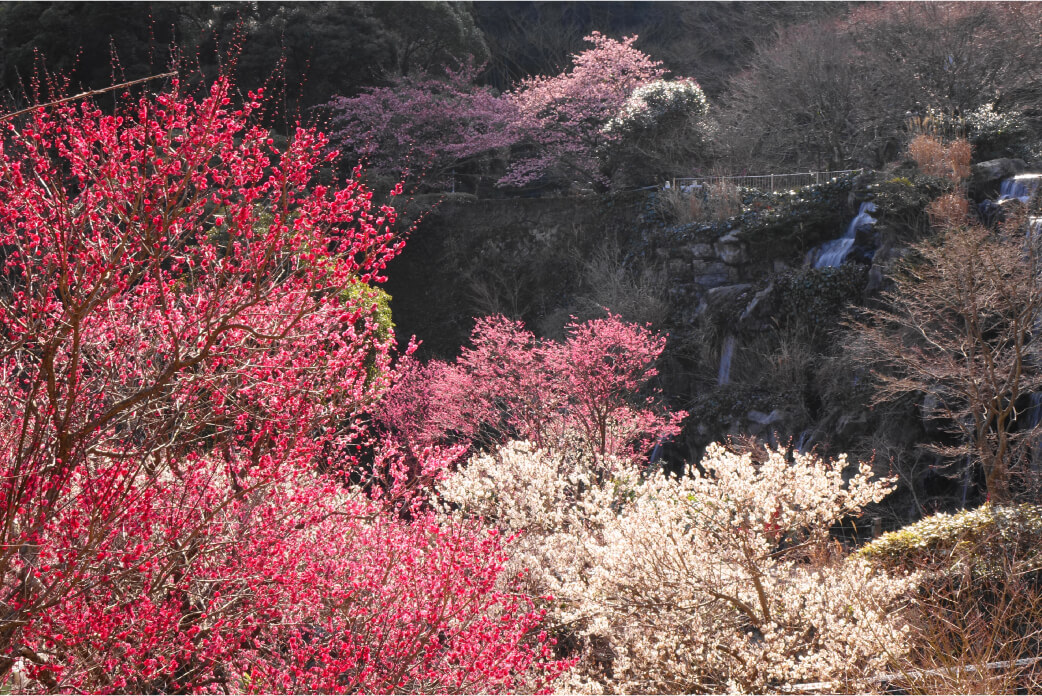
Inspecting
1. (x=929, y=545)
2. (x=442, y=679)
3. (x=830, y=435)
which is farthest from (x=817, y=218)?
(x=442, y=679)

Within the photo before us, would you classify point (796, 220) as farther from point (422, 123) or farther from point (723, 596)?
point (723, 596)

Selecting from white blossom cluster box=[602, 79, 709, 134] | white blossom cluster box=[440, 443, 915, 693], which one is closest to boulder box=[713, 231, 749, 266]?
white blossom cluster box=[602, 79, 709, 134]

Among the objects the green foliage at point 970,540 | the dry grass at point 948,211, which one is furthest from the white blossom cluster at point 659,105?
the green foliage at point 970,540

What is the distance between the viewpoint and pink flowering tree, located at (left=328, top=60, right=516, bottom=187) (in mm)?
18453

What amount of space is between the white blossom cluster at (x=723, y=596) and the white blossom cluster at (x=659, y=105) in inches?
501

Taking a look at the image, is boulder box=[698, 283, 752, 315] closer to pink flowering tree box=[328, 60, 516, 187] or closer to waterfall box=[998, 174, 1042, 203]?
waterfall box=[998, 174, 1042, 203]

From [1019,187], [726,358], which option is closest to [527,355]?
[726,358]

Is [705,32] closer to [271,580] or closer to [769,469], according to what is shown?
[769,469]

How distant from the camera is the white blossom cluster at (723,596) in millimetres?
4594

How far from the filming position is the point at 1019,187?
36.1ft

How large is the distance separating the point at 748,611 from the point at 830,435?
22.3 feet

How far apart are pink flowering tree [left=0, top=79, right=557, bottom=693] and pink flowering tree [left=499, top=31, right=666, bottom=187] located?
15.6 m

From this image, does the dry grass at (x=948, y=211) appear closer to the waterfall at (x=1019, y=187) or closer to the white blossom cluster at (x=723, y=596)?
the waterfall at (x=1019, y=187)

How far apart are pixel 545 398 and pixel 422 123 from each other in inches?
386
